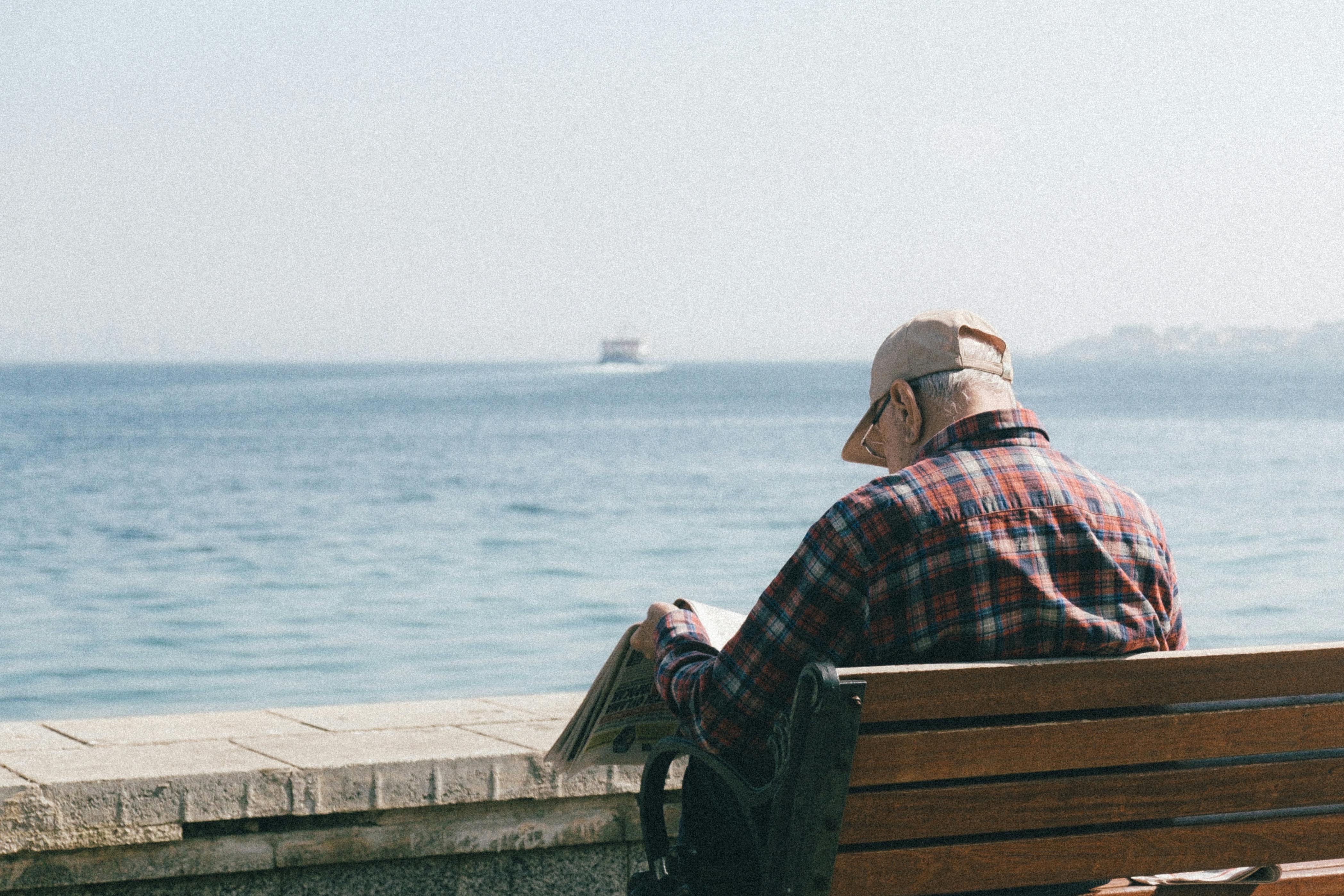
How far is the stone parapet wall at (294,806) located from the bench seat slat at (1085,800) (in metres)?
1.25

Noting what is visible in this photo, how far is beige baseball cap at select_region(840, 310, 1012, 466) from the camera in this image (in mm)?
2223

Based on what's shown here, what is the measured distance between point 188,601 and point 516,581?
14.0 ft

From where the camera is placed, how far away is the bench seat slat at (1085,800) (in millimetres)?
1841

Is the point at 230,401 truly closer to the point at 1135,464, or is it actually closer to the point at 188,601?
the point at 1135,464

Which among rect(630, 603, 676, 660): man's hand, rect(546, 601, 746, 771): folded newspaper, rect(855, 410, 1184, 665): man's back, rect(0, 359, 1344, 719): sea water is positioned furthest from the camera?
rect(0, 359, 1344, 719): sea water

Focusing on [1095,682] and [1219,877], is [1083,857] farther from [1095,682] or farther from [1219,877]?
[1219,877]

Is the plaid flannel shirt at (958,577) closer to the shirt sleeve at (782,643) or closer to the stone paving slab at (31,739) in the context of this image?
the shirt sleeve at (782,643)

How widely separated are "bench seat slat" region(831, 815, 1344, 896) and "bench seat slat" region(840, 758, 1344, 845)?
2 centimetres

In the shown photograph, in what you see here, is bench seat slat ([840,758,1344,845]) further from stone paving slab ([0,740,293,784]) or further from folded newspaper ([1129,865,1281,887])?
stone paving slab ([0,740,293,784])

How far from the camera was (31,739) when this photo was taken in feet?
10.8

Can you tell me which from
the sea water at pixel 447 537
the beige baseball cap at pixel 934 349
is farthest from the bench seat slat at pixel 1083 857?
the sea water at pixel 447 537

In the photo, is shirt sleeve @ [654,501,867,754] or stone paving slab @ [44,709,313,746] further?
stone paving slab @ [44,709,313,746]

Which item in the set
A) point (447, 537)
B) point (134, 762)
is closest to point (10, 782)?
point (134, 762)

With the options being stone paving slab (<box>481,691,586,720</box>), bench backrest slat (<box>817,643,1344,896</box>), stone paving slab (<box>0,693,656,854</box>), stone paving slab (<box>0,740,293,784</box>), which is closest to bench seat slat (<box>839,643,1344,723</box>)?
bench backrest slat (<box>817,643,1344,896</box>)
